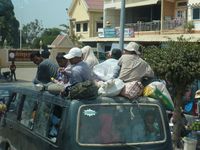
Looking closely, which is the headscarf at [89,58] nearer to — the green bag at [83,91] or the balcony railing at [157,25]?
the green bag at [83,91]

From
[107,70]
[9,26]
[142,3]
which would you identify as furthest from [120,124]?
[9,26]

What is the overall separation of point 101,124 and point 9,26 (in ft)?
292

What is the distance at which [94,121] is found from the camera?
4918 mm

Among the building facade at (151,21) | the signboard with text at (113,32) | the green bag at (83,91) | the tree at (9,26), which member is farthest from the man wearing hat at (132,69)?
the tree at (9,26)

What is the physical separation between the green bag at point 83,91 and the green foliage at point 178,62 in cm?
424

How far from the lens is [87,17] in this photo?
2003 inches

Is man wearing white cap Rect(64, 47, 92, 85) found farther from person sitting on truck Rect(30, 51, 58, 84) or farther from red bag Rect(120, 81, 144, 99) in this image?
person sitting on truck Rect(30, 51, 58, 84)

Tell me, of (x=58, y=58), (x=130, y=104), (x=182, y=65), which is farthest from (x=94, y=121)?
(x=182, y=65)

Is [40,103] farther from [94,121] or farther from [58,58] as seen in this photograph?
[58,58]

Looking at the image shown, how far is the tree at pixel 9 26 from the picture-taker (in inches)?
3361

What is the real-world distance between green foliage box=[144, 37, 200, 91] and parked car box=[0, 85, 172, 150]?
12.5ft

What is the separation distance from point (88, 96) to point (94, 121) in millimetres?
280

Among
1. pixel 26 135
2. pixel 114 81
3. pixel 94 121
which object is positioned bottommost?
pixel 26 135

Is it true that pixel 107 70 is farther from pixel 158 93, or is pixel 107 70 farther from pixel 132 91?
pixel 132 91
